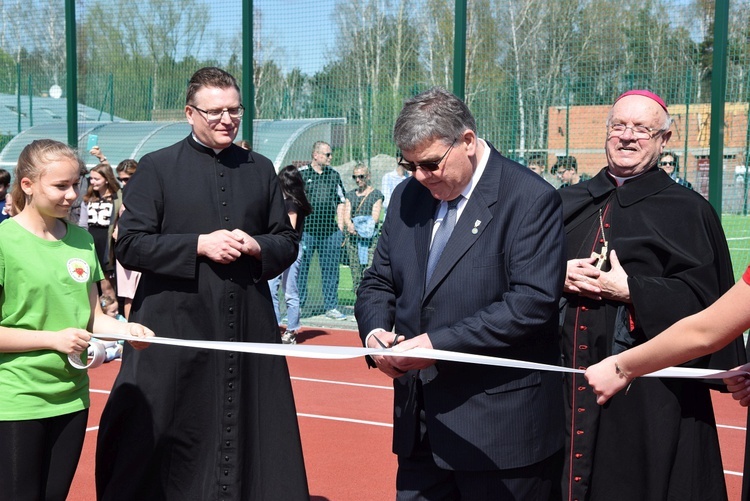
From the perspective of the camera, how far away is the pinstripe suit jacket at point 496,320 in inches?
127

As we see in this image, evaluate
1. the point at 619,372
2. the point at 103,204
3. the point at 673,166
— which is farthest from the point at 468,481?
the point at 103,204

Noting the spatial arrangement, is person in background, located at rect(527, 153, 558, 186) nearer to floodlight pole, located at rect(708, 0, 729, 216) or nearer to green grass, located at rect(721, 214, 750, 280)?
floodlight pole, located at rect(708, 0, 729, 216)

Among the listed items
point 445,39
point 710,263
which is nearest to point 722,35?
point 445,39

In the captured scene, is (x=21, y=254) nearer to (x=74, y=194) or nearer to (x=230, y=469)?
(x=74, y=194)

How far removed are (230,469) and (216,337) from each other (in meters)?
0.62

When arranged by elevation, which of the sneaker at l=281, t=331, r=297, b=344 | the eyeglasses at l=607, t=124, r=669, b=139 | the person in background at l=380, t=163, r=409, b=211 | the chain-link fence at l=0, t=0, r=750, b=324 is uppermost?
the chain-link fence at l=0, t=0, r=750, b=324

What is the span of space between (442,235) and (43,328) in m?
1.65

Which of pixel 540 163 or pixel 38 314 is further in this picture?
pixel 540 163

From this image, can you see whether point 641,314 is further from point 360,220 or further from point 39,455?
point 360,220

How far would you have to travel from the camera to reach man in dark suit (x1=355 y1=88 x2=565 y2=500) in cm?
325

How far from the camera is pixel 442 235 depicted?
11.4ft

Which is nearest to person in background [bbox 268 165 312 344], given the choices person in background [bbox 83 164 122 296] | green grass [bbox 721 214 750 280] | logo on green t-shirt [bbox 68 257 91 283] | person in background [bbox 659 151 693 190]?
person in background [bbox 83 164 122 296]

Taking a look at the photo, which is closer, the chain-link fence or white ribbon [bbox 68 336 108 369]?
white ribbon [bbox 68 336 108 369]

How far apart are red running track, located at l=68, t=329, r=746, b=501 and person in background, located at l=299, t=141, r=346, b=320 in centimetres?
218
